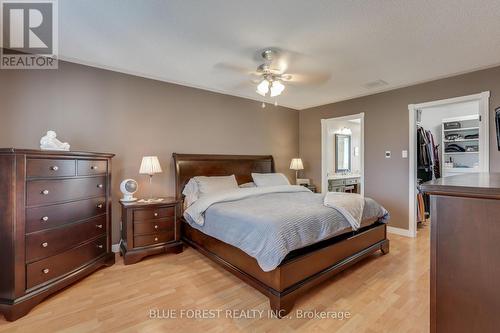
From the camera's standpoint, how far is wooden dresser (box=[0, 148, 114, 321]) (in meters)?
1.84

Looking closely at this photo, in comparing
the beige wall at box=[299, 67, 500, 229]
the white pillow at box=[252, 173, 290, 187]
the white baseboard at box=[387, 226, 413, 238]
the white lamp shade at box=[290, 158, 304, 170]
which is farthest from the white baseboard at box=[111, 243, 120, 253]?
the white baseboard at box=[387, 226, 413, 238]

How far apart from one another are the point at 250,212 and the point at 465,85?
11.1 ft

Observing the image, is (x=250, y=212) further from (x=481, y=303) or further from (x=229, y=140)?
(x=229, y=140)

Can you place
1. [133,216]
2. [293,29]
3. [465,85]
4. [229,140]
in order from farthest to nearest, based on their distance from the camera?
[229,140] → [465,85] → [133,216] → [293,29]

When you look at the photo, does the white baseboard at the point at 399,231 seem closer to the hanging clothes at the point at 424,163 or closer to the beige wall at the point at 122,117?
the hanging clothes at the point at 424,163

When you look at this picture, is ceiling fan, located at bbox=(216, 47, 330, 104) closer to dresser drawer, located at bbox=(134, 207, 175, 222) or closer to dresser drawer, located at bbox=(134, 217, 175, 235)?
dresser drawer, located at bbox=(134, 207, 175, 222)

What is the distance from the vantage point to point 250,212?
90.5 inches

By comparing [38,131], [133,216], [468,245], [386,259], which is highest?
[38,131]

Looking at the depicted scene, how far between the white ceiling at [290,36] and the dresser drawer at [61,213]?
1.64 metres

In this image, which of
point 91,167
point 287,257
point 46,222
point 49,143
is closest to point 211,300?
point 287,257

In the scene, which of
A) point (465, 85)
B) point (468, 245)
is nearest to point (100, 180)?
point (468, 245)

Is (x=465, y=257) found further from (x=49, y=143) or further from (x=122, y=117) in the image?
(x=122, y=117)

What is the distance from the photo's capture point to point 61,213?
2.17 metres

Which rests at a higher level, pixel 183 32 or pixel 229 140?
pixel 183 32
